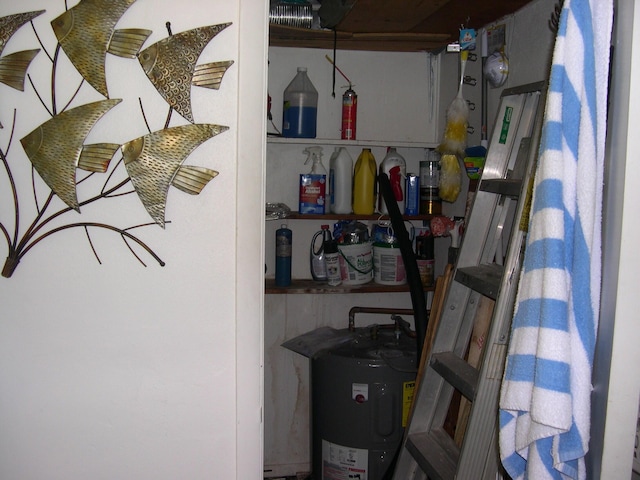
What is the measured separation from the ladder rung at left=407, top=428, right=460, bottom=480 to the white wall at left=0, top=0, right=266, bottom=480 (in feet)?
2.05

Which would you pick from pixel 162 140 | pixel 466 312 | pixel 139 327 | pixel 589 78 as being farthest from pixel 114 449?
pixel 589 78

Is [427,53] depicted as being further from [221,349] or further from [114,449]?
[114,449]

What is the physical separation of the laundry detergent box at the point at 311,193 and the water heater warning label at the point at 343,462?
1038mm

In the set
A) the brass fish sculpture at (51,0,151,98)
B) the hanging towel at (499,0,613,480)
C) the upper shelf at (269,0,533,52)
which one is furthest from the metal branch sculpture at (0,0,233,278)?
the upper shelf at (269,0,533,52)

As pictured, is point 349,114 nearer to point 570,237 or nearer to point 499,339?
point 499,339

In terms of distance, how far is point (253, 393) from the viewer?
138 cm

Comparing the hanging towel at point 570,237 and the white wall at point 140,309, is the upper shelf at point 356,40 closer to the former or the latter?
the white wall at point 140,309

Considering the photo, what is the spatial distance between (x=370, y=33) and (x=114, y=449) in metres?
1.89

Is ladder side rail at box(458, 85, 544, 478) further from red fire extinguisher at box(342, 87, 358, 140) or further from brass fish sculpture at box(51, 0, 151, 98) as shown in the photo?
red fire extinguisher at box(342, 87, 358, 140)

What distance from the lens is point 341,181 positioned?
2.77m

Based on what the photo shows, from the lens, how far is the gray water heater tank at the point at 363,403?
8.14ft

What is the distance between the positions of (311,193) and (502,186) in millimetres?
1147

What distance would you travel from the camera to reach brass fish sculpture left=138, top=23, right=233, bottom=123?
128cm

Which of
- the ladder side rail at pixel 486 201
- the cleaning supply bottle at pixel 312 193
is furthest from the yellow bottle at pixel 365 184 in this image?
the ladder side rail at pixel 486 201
